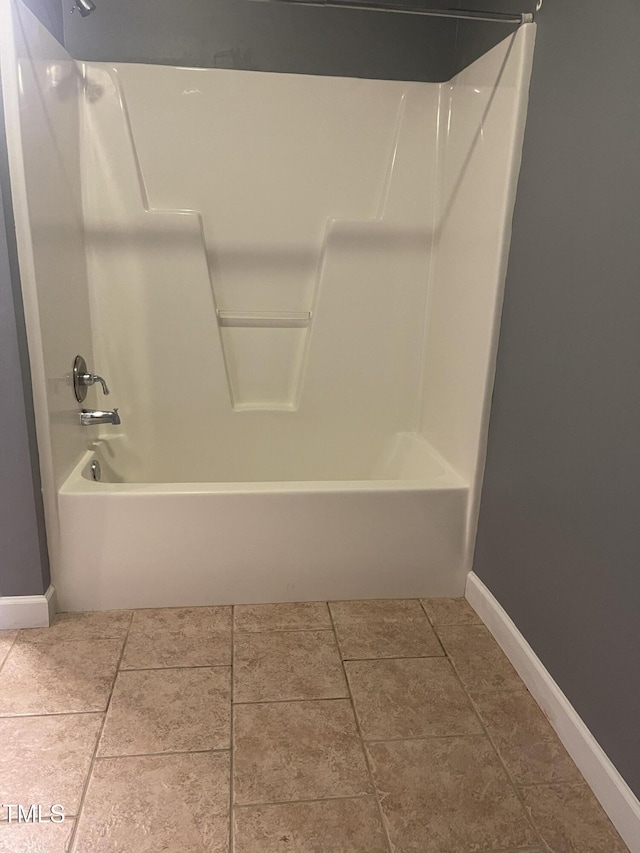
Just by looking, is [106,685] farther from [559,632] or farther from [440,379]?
[440,379]

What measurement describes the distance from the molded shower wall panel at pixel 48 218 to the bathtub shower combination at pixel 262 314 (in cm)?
1

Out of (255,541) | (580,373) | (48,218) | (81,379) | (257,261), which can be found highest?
(48,218)

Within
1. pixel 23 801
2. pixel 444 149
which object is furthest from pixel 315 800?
pixel 444 149

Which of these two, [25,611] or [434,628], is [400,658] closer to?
[434,628]

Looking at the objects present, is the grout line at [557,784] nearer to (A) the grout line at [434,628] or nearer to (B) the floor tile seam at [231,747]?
(A) the grout line at [434,628]

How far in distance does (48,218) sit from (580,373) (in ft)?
5.23

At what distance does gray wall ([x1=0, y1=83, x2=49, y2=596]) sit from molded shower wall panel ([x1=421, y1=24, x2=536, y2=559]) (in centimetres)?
139

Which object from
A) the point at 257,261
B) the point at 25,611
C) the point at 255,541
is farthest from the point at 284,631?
the point at 257,261

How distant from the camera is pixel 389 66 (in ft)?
7.92

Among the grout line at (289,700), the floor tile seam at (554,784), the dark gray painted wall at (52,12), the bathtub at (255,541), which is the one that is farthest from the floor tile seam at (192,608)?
the dark gray painted wall at (52,12)

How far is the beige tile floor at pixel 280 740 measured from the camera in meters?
1.31

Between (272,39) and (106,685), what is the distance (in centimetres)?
229

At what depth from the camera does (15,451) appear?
183cm

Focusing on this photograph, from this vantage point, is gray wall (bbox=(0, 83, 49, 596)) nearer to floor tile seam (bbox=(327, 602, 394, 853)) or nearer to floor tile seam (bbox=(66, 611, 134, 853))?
floor tile seam (bbox=(66, 611, 134, 853))
